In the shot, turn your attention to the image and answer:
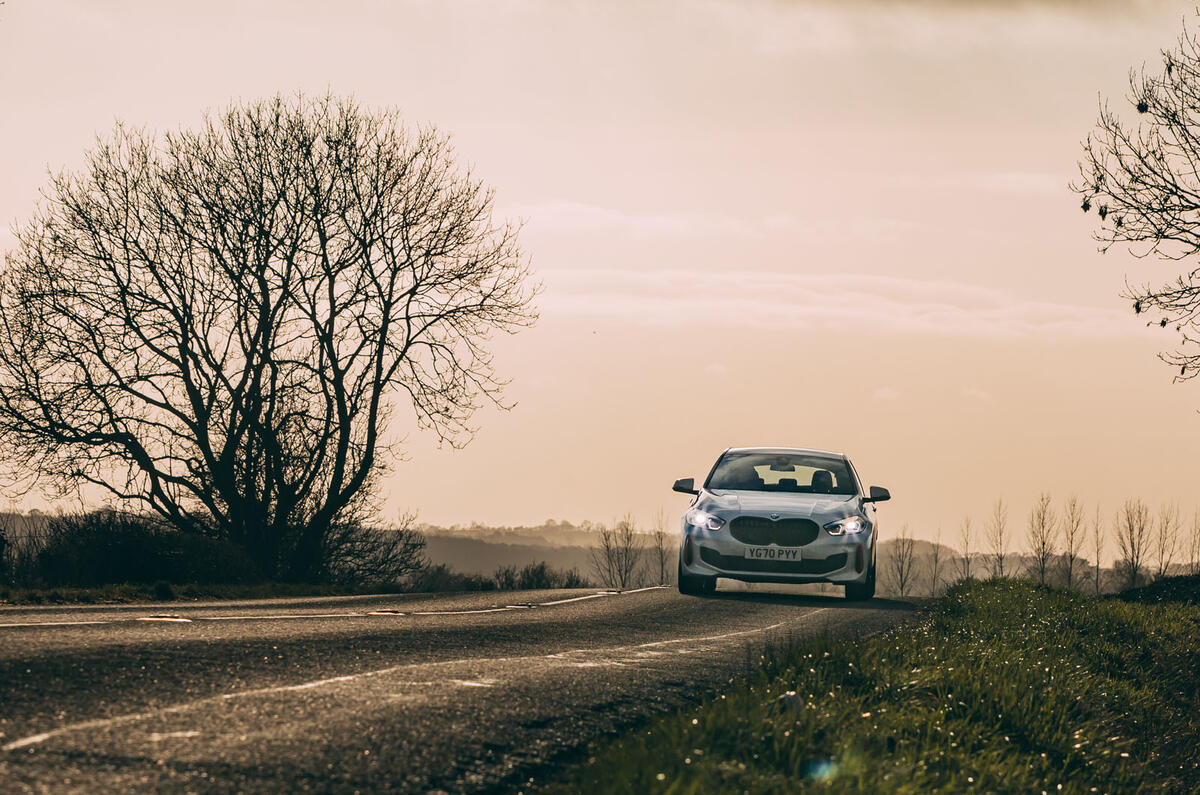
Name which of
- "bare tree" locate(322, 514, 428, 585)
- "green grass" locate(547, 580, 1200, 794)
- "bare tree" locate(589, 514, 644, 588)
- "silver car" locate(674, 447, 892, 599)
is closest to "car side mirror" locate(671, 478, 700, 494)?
"silver car" locate(674, 447, 892, 599)

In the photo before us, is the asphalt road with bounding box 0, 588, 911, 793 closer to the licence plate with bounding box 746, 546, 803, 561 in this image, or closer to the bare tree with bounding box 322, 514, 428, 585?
the licence plate with bounding box 746, 546, 803, 561

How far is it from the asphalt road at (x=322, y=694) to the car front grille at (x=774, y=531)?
3.44m

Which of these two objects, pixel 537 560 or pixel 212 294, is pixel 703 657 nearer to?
pixel 537 560

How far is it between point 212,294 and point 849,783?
86.6ft

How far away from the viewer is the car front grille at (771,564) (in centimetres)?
1443

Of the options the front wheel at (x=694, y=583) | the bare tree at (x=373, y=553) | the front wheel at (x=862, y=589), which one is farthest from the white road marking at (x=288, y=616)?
the bare tree at (x=373, y=553)

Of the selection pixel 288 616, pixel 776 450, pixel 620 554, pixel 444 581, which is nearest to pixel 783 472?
pixel 776 450

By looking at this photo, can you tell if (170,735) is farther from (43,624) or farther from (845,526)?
(845,526)

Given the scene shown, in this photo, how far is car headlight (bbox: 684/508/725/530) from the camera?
47.6ft

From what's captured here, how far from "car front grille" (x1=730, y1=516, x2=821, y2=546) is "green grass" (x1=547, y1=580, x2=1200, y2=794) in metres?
2.01

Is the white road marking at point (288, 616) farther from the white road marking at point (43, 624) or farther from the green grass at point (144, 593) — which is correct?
the green grass at point (144, 593)

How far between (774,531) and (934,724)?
7.40 m

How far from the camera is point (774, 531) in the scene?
14430 millimetres

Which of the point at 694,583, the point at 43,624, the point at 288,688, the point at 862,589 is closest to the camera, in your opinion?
the point at 288,688
